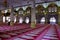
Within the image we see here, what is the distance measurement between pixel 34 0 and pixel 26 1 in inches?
160

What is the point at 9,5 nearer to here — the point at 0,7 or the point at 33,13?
the point at 0,7

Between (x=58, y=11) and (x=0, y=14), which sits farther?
(x=58, y=11)

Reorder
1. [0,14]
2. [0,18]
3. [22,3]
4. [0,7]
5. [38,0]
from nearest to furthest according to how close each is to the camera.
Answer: [38,0], [22,3], [0,7], [0,14], [0,18]

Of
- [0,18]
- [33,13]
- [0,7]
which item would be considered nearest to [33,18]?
[33,13]

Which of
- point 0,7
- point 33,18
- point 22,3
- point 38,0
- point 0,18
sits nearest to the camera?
point 33,18

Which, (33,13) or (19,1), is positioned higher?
(19,1)

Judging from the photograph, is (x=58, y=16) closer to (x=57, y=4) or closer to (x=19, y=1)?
(x=57, y=4)

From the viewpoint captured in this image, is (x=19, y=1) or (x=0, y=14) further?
(x=0, y=14)

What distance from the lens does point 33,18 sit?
2225 centimetres

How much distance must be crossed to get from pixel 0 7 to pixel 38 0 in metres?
10.7

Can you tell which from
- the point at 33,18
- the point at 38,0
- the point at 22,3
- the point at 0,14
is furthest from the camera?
the point at 0,14

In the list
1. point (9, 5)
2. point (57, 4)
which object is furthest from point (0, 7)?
point (57, 4)

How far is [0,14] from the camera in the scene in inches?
1738

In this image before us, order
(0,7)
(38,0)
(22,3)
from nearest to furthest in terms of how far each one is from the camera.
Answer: (38,0) < (22,3) < (0,7)
